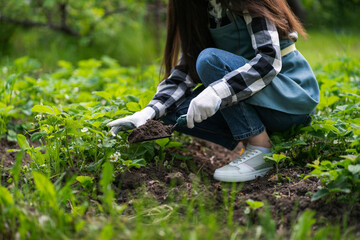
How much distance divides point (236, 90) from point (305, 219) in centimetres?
72

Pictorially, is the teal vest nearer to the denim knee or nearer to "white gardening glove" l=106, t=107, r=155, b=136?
the denim knee

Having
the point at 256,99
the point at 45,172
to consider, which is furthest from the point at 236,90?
the point at 45,172

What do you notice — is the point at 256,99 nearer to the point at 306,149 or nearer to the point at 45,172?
the point at 306,149

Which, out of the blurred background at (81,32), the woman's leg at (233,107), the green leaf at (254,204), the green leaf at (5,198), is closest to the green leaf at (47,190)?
the green leaf at (5,198)

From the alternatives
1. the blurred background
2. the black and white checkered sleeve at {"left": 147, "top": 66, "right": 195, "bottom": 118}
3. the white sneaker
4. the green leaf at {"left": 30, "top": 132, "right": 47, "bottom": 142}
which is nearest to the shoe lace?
the white sneaker

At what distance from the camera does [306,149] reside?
1.89 m

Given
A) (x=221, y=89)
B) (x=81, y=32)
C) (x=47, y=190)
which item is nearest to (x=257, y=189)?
(x=221, y=89)

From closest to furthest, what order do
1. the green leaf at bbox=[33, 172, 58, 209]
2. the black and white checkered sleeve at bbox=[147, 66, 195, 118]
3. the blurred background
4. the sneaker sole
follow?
the green leaf at bbox=[33, 172, 58, 209] < the sneaker sole < the black and white checkered sleeve at bbox=[147, 66, 195, 118] < the blurred background

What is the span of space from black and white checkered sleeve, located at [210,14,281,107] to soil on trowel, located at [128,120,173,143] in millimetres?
286

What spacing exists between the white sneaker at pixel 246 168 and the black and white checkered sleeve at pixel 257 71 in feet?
0.92

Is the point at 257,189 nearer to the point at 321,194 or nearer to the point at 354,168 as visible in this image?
the point at 321,194

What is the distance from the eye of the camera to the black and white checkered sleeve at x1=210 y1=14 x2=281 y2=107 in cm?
172

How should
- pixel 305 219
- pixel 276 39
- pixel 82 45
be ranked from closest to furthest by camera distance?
pixel 305 219 < pixel 276 39 < pixel 82 45

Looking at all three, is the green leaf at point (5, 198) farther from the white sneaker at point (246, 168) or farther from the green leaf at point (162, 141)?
the white sneaker at point (246, 168)
